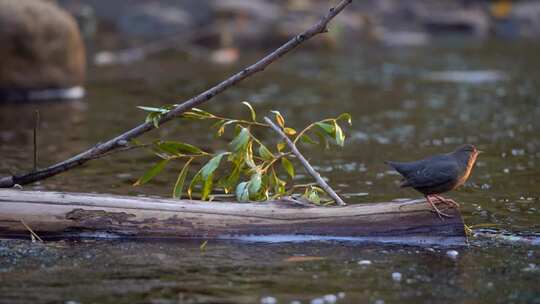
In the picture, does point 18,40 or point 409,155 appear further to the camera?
point 18,40

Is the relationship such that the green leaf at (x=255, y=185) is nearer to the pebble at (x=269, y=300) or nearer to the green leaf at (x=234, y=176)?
the green leaf at (x=234, y=176)

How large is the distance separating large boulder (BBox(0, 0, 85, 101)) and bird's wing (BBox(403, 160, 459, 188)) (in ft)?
30.4

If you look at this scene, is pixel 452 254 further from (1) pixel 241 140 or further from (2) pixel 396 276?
(1) pixel 241 140

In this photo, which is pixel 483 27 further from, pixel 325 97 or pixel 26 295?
pixel 26 295

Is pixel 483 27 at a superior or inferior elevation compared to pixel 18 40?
superior

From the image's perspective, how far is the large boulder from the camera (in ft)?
46.2

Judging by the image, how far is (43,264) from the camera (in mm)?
5582

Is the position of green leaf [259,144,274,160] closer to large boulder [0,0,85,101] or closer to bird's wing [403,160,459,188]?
bird's wing [403,160,459,188]

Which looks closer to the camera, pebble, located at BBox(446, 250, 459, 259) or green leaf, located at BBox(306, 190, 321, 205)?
pebble, located at BBox(446, 250, 459, 259)

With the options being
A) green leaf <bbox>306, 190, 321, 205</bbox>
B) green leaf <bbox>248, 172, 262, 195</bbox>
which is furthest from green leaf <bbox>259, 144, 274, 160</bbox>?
green leaf <bbox>306, 190, 321, 205</bbox>

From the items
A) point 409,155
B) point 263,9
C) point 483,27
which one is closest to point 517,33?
point 483,27

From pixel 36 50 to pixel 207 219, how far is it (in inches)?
352

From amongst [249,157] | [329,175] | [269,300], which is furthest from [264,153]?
[329,175]

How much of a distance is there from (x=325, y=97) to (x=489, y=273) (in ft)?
32.0
